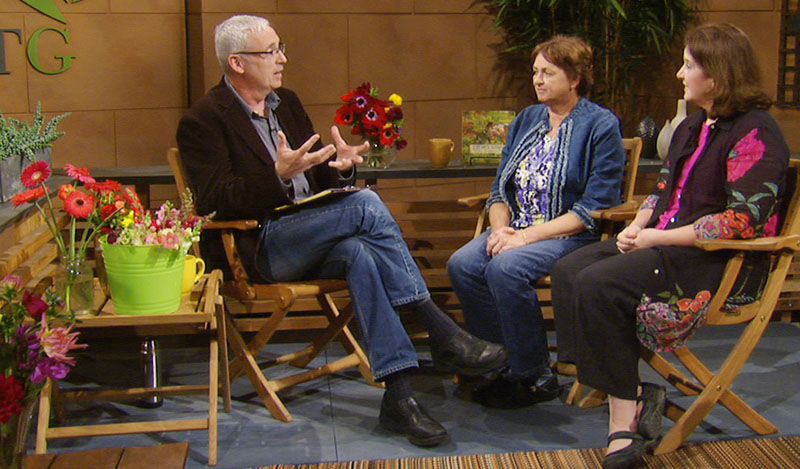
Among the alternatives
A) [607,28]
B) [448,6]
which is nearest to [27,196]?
[448,6]

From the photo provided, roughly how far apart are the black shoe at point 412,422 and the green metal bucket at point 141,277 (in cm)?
85

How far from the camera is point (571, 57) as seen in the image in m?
3.69

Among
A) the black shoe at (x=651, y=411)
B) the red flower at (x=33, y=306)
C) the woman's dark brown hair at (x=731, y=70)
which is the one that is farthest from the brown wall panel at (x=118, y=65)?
the red flower at (x=33, y=306)

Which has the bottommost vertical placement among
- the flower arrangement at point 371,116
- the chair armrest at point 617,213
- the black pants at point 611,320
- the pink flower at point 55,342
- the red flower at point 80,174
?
the black pants at point 611,320

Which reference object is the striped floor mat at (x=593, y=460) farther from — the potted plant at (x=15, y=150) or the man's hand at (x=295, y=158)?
the potted plant at (x=15, y=150)

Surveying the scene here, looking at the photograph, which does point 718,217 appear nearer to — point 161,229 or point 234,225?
point 234,225

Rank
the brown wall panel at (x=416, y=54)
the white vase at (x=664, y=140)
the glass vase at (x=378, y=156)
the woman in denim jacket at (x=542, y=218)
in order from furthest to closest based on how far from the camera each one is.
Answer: the brown wall panel at (x=416, y=54) → the white vase at (x=664, y=140) → the glass vase at (x=378, y=156) → the woman in denim jacket at (x=542, y=218)

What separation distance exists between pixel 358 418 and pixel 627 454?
1.02 m

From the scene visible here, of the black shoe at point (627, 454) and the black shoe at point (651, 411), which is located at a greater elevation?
the black shoe at point (651, 411)

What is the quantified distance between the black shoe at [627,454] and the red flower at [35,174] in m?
2.03

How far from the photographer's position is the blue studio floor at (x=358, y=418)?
3.30m

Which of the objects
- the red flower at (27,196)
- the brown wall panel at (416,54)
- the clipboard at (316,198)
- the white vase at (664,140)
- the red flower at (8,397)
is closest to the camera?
the red flower at (8,397)

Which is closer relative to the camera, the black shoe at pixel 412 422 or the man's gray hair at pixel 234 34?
the black shoe at pixel 412 422

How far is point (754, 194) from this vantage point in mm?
3064
